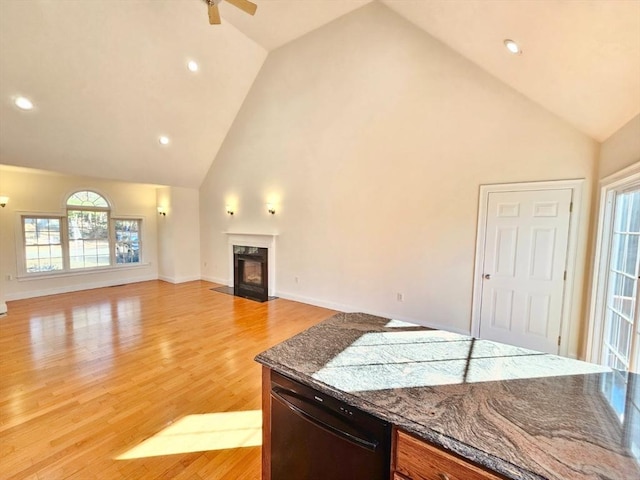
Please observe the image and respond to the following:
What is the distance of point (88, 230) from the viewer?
662 cm

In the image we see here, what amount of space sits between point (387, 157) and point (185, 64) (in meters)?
3.39

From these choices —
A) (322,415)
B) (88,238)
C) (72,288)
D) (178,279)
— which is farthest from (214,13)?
(72,288)

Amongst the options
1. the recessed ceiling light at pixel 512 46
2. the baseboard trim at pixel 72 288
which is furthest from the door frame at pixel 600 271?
the baseboard trim at pixel 72 288

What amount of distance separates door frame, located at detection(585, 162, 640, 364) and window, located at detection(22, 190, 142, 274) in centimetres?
866

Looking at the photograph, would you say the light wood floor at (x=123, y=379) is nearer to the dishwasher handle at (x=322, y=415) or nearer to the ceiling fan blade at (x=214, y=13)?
the dishwasher handle at (x=322, y=415)

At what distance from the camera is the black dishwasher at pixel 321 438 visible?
1052mm

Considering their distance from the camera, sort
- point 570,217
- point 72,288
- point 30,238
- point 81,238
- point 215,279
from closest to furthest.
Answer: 1. point 570,217
2. point 30,238
3. point 72,288
4. point 81,238
5. point 215,279

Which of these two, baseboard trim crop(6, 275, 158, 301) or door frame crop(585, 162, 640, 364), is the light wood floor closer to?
baseboard trim crop(6, 275, 158, 301)

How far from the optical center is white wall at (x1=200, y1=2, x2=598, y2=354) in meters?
3.52

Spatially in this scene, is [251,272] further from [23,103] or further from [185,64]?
[23,103]

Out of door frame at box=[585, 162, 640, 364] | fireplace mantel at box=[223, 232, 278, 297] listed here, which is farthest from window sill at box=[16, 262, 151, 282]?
door frame at box=[585, 162, 640, 364]

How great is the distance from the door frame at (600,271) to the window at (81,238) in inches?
341

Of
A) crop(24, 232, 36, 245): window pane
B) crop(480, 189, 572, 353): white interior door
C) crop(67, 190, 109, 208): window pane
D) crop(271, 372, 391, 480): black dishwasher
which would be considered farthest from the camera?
crop(67, 190, 109, 208): window pane

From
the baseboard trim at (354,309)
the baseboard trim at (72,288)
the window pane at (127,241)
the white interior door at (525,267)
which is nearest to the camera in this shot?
the white interior door at (525,267)
